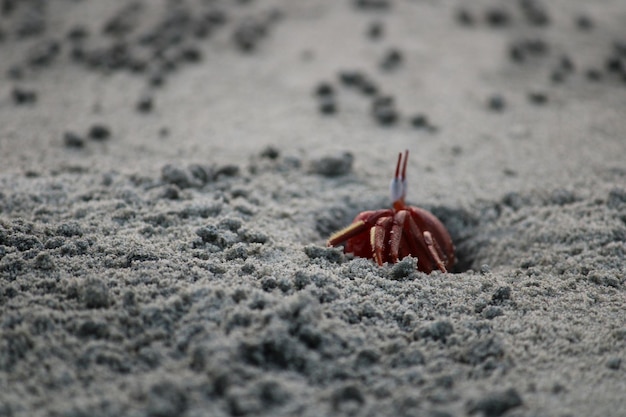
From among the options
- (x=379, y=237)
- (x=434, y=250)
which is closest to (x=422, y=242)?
(x=434, y=250)

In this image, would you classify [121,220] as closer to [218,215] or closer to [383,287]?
[218,215]

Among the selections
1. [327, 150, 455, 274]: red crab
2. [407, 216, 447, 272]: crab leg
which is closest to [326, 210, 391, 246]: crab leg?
[327, 150, 455, 274]: red crab

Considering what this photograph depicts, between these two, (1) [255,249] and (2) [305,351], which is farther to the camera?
(1) [255,249]

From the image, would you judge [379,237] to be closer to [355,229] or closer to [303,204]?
[355,229]

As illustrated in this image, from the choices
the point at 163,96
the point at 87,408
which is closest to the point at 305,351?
the point at 87,408

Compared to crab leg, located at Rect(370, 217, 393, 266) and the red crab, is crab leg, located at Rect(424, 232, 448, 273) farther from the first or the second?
crab leg, located at Rect(370, 217, 393, 266)

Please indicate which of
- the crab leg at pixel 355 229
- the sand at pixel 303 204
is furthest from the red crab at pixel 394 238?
the sand at pixel 303 204
